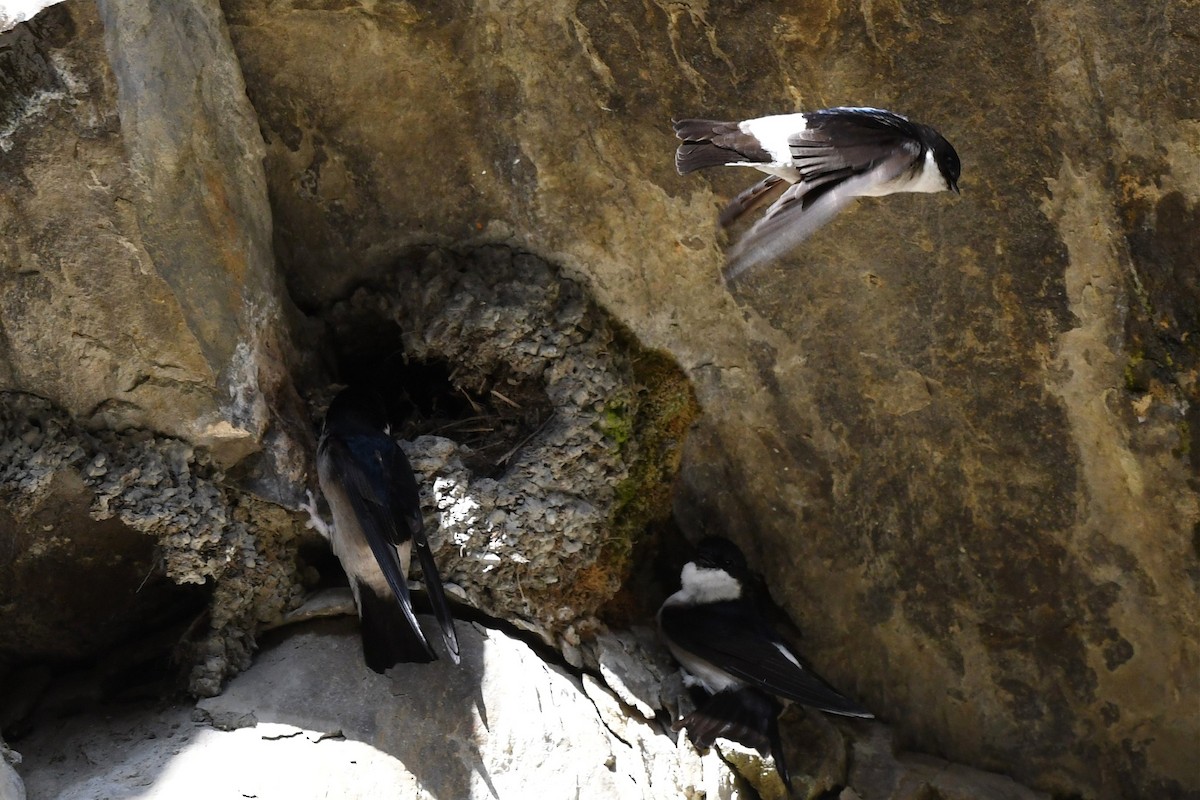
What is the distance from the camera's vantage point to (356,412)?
339cm

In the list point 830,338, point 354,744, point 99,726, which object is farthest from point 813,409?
point 99,726

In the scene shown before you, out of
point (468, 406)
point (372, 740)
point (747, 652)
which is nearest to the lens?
point (372, 740)

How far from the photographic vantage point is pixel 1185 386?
2926mm

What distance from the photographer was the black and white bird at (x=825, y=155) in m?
2.66

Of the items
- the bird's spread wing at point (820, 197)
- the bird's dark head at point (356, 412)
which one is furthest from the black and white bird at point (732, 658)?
the bird's spread wing at point (820, 197)

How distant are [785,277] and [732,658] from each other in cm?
94

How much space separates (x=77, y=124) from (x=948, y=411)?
2025 mm

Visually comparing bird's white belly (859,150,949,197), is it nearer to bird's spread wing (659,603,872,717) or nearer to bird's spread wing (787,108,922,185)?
bird's spread wing (787,108,922,185)

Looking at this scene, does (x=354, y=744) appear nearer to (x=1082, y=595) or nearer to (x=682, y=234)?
(x=682, y=234)

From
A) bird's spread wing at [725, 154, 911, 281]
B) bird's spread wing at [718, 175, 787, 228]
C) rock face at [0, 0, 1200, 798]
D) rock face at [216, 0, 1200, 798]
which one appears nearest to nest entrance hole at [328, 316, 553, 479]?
rock face at [0, 0, 1200, 798]

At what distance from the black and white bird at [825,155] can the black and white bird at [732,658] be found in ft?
3.52

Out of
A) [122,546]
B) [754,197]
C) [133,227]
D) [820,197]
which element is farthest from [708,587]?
[133,227]

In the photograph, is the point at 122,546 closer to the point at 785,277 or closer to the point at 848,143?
the point at 785,277

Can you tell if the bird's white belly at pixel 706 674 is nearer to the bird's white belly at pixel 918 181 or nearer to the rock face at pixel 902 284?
the rock face at pixel 902 284
